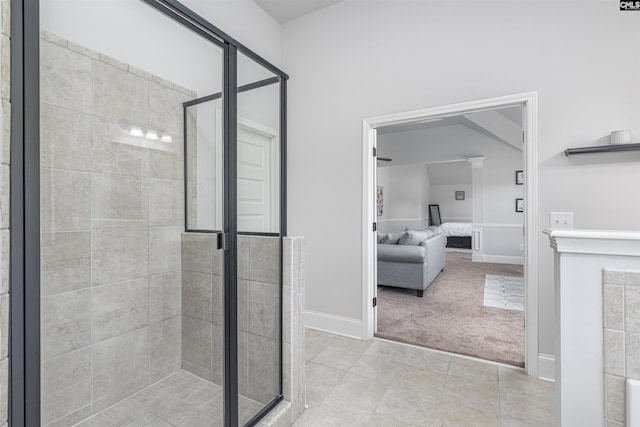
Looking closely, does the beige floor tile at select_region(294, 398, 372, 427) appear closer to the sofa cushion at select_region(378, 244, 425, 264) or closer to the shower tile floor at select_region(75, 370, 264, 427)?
the shower tile floor at select_region(75, 370, 264, 427)

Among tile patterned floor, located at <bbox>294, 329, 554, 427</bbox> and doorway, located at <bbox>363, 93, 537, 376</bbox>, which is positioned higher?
doorway, located at <bbox>363, 93, 537, 376</bbox>

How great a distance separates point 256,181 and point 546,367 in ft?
7.79

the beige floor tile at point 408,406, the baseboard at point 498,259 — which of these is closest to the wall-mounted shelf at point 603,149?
the beige floor tile at point 408,406

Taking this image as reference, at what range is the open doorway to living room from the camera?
3031 mm

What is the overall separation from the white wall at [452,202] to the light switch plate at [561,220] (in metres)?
8.16

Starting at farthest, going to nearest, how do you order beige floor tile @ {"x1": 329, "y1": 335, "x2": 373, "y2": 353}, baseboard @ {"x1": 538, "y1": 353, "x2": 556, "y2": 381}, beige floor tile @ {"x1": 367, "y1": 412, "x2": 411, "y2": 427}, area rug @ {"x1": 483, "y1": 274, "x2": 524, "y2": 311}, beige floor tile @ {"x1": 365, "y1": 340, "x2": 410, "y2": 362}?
area rug @ {"x1": 483, "y1": 274, "x2": 524, "y2": 311}, beige floor tile @ {"x1": 329, "y1": 335, "x2": 373, "y2": 353}, beige floor tile @ {"x1": 365, "y1": 340, "x2": 410, "y2": 362}, baseboard @ {"x1": 538, "y1": 353, "x2": 556, "y2": 381}, beige floor tile @ {"x1": 367, "y1": 412, "x2": 411, "y2": 427}

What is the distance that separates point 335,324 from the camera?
9.85ft

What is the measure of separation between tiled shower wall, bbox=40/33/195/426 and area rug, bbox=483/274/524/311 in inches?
150

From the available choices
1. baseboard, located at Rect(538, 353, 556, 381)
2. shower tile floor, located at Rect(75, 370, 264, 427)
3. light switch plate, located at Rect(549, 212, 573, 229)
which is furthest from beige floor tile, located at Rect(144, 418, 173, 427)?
light switch plate, located at Rect(549, 212, 573, 229)

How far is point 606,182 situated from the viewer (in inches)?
79.8

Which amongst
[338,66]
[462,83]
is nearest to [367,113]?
[338,66]

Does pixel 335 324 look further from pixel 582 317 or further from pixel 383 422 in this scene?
pixel 582 317

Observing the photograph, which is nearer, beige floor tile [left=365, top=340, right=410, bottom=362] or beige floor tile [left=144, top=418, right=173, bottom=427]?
beige floor tile [left=144, top=418, right=173, bottom=427]

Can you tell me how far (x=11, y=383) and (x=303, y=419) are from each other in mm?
1423
